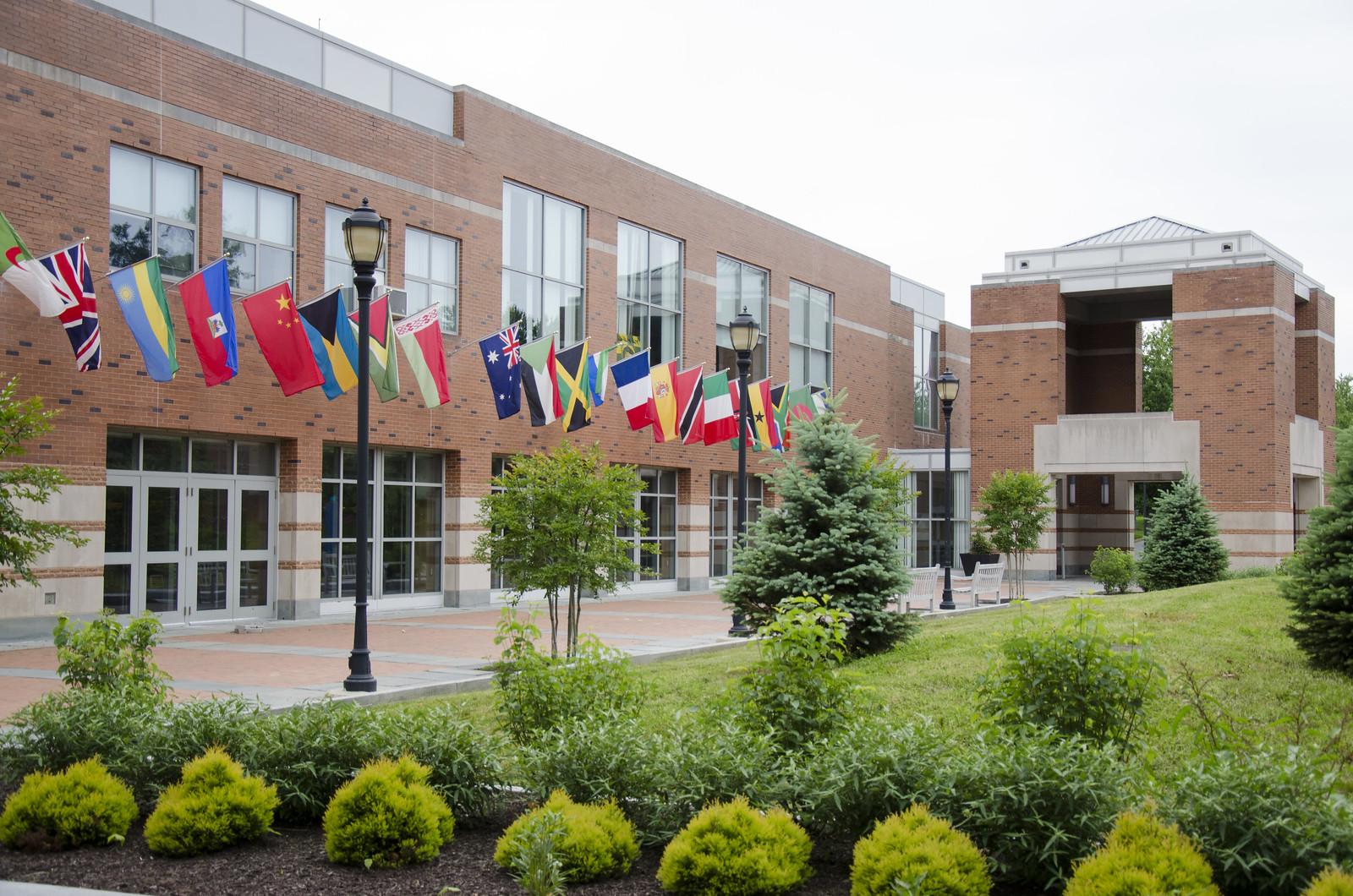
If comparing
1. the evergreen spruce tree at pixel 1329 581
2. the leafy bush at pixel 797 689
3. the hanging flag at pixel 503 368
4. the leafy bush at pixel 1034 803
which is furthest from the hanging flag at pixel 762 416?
the leafy bush at pixel 1034 803

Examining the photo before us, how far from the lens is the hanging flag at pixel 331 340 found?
20.9 meters

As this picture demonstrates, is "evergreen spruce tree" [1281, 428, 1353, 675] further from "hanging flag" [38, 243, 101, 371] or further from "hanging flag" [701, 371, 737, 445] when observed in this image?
"hanging flag" [701, 371, 737, 445]

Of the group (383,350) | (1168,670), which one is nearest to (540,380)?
(383,350)

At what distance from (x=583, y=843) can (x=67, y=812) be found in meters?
3.00

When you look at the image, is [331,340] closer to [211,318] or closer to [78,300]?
[211,318]

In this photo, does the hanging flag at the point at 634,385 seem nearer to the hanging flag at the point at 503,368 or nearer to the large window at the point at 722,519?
the hanging flag at the point at 503,368

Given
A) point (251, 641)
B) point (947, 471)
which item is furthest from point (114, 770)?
point (947, 471)

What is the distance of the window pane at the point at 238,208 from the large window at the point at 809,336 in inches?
758

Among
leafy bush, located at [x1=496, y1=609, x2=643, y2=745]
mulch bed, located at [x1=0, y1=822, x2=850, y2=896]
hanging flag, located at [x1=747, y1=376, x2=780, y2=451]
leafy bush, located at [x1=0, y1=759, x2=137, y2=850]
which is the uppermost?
hanging flag, located at [x1=747, y1=376, x2=780, y2=451]

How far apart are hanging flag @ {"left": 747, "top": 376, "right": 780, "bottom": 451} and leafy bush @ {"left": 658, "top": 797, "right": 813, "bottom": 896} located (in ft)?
82.6

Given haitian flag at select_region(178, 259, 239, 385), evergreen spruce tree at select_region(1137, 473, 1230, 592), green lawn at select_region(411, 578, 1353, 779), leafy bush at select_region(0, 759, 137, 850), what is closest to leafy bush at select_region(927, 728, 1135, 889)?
green lawn at select_region(411, 578, 1353, 779)

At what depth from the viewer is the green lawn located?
9.18 metres

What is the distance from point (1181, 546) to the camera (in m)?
27.5

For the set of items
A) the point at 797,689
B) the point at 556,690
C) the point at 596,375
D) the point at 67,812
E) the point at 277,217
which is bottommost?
the point at 67,812
